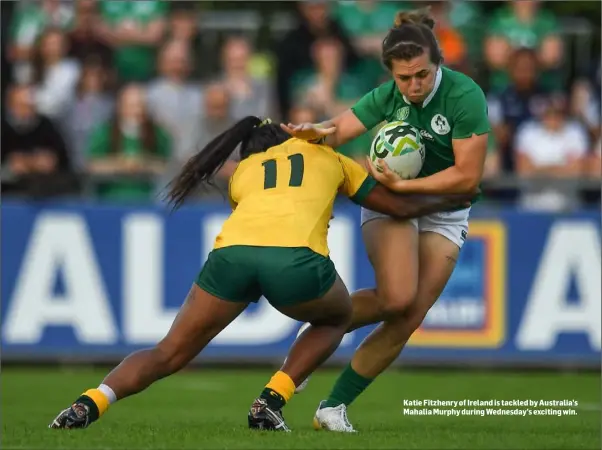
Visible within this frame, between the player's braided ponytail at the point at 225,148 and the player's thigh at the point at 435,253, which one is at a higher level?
the player's braided ponytail at the point at 225,148

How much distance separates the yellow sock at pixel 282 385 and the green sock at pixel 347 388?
68cm

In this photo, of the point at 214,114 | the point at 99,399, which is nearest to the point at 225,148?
the point at 99,399

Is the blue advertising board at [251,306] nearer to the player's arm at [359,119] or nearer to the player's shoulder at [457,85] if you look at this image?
the player's arm at [359,119]

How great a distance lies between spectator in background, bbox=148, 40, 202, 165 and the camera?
1401 cm

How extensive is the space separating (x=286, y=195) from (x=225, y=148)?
0.54m

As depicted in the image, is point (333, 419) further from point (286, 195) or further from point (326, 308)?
point (286, 195)

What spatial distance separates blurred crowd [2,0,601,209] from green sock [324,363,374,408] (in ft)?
16.5

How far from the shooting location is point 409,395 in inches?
448

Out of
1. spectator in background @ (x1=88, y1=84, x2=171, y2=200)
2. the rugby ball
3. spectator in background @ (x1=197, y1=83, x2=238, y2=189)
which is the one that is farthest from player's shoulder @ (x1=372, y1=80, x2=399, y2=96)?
spectator in background @ (x1=197, y1=83, x2=238, y2=189)

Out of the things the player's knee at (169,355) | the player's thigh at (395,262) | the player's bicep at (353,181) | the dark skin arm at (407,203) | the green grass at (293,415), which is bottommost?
the green grass at (293,415)

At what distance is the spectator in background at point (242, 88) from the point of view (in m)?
14.2

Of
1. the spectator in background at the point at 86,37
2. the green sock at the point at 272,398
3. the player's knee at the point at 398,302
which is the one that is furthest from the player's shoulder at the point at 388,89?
the spectator in background at the point at 86,37

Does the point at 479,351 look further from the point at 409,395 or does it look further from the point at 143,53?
the point at 143,53

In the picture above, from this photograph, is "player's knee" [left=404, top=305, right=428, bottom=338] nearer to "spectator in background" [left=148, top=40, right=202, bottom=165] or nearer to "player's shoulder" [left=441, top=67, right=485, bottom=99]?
"player's shoulder" [left=441, top=67, right=485, bottom=99]
